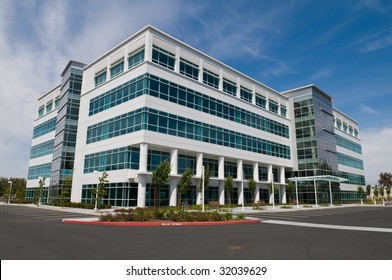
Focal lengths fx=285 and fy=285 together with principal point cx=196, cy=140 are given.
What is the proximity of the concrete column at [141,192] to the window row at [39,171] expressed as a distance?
93.9ft

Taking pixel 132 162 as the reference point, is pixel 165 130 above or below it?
above

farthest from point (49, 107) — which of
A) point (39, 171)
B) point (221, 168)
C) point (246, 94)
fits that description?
point (246, 94)

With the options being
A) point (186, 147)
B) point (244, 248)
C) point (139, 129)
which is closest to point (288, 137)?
point (186, 147)

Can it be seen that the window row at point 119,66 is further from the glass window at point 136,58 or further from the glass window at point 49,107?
the glass window at point 49,107

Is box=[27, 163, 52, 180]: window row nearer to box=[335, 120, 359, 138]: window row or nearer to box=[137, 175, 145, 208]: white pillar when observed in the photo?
box=[137, 175, 145, 208]: white pillar

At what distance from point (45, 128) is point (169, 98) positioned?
35.1 meters

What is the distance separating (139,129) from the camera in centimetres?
3328

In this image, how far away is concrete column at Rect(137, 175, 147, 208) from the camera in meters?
32.2

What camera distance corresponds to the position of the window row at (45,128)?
5547cm

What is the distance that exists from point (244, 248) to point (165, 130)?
27.3 m

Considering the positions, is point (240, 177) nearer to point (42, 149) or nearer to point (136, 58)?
point (136, 58)

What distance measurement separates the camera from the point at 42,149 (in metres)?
57.4
